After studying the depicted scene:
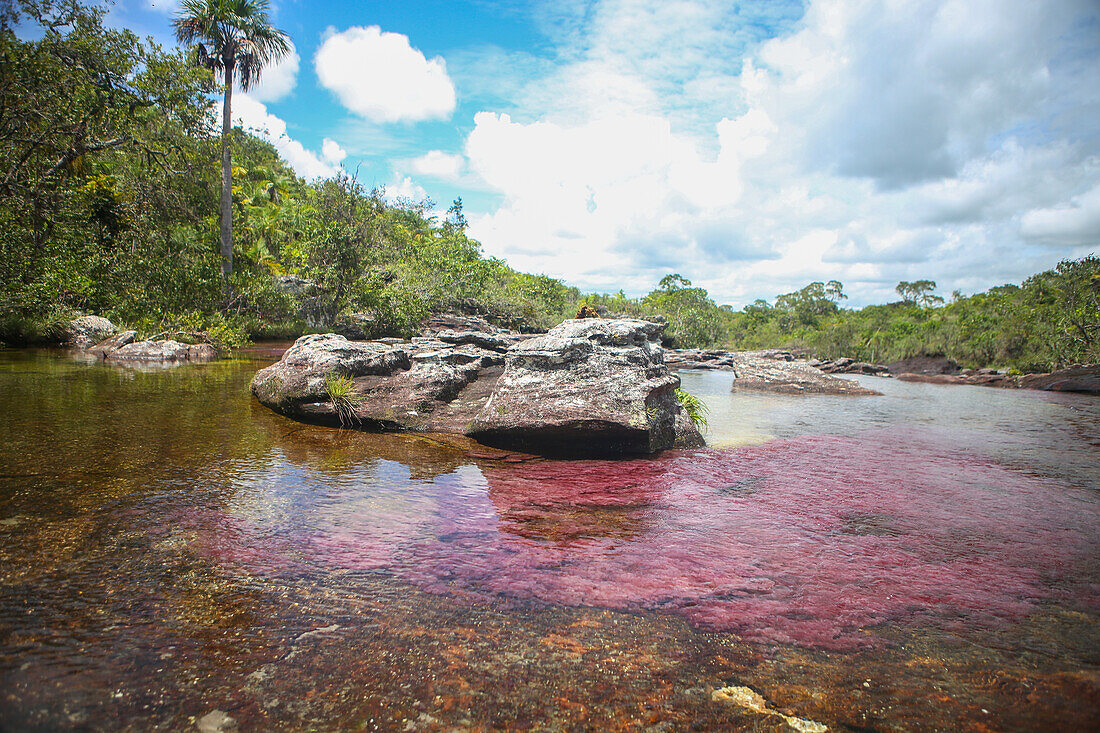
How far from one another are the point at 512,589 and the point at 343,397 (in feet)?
19.8

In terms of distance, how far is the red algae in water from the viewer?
3.11 metres

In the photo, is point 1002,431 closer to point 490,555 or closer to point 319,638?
point 490,555

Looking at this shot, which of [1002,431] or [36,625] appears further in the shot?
[1002,431]

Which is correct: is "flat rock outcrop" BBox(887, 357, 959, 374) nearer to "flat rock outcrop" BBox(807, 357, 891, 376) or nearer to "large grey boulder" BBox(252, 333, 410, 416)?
"flat rock outcrop" BBox(807, 357, 891, 376)

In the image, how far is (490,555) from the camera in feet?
12.0

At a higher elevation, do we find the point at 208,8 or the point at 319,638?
the point at 208,8

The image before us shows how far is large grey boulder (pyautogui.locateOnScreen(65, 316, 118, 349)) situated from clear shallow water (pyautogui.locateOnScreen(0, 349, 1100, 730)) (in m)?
14.8

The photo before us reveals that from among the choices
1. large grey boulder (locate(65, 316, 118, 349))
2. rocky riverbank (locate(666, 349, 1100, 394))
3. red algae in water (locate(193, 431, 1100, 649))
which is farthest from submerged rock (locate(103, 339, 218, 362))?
rocky riverbank (locate(666, 349, 1100, 394))

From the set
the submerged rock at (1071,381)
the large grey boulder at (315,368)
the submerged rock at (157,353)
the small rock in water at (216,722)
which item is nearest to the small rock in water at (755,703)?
the small rock in water at (216,722)

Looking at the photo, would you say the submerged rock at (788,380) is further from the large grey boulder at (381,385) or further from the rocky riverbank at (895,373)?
the large grey boulder at (381,385)

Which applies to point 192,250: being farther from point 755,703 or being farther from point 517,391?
point 755,703

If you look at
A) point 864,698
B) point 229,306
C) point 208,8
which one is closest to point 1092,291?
point 864,698

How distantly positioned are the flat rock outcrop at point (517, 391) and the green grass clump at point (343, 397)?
0.02 meters

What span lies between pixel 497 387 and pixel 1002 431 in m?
10.9
